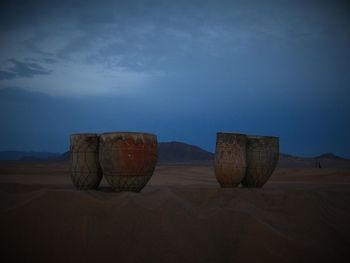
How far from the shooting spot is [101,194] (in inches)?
170

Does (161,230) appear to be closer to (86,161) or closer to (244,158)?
(86,161)

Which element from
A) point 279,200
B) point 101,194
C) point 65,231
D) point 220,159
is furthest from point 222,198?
point 65,231

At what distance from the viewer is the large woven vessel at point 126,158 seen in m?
4.57

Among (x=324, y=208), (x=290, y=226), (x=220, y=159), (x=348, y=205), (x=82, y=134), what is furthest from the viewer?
(x=220, y=159)

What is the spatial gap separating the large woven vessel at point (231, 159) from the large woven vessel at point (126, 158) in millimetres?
1466

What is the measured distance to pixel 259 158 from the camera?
5742 mm

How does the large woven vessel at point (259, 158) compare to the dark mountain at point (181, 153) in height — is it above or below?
above

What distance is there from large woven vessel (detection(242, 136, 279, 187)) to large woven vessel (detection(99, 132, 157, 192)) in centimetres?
199

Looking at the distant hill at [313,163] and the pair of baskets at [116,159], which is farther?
the distant hill at [313,163]

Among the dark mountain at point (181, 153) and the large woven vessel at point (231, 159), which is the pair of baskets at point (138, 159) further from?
the dark mountain at point (181, 153)

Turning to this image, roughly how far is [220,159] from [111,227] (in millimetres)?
2845

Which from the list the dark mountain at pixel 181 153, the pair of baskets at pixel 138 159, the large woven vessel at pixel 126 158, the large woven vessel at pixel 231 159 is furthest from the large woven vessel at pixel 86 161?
the dark mountain at pixel 181 153

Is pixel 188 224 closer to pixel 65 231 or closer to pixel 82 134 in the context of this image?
pixel 65 231

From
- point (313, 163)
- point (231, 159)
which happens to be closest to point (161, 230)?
point (231, 159)
